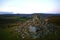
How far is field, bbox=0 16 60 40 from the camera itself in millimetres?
1731

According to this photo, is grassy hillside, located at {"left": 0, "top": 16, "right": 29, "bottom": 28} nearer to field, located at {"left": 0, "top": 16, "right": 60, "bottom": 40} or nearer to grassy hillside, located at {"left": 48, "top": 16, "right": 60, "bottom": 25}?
field, located at {"left": 0, "top": 16, "right": 60, "bottom": 40}

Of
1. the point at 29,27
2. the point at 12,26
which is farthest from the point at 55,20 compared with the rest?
the point at 12,26

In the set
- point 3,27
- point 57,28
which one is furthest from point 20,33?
point 57,28

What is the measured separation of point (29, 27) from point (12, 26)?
0.85 feet

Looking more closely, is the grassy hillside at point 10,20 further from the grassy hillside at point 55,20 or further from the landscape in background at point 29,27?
the grassy hillside at point 55,20

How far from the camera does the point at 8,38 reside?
5.66ft

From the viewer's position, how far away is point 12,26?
1.75 m

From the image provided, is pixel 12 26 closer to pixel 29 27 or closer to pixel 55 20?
pixel 29 27

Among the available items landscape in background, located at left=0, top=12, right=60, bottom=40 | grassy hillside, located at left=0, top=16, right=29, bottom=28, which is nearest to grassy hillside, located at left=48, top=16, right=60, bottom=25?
landscape in background, located at left=0, top=12, right=60, bottom=40

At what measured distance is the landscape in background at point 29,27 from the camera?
1.74 meters

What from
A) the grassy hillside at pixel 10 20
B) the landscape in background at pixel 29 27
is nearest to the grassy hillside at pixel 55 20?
the landscape in background at pixel 29 27

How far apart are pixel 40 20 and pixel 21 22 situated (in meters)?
0.30

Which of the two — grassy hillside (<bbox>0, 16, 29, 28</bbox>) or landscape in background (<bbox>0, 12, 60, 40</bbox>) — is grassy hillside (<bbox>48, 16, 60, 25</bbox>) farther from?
grassy hillside (<bbox>0, 16, 29, 28</bbox>)

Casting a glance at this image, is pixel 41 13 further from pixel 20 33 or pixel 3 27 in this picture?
pixel 3 27
